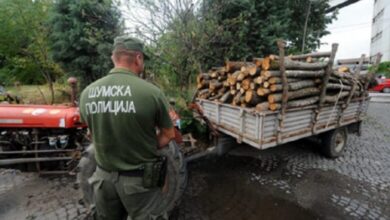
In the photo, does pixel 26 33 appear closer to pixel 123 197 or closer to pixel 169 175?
pixel 169 175

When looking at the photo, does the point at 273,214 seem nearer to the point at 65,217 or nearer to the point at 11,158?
the point at 65,217

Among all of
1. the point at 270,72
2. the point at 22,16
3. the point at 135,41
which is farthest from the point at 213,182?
the point at 22,16

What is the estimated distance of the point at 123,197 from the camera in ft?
5.49

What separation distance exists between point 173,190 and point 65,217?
1.49 m

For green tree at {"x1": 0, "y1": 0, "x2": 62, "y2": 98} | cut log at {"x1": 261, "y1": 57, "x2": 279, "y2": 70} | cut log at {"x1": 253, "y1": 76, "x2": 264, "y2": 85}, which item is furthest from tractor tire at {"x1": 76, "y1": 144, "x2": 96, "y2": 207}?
green tree at {"x1": 0, "y1": 0, "x2": 62, "y2": 98}

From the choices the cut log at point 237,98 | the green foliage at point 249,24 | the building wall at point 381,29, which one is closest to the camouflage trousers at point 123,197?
the cut log at point 237,98

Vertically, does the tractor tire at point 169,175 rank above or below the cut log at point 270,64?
below

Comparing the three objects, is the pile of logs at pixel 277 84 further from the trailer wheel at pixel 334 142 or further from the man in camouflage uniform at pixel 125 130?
the man in camouflage uniform at pixel 125 130

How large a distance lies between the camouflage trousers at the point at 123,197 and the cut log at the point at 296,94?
2225 millimetres

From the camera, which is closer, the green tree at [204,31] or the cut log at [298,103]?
the cut log at [298,103]

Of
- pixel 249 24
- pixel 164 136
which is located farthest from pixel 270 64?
pixel 249 24

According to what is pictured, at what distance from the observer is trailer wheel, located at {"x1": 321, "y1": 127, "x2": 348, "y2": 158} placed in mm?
4477

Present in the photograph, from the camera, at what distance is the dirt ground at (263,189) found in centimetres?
296

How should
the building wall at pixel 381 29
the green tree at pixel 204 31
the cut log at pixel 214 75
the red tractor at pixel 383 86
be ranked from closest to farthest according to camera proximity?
the cut log at pixel 214 75 < the green tree at pixel 204 31 < the red tractor at pixel 383 86 < the building wall at pixel 381 29
